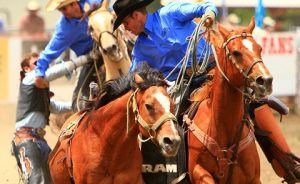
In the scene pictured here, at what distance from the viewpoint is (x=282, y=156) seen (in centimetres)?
621

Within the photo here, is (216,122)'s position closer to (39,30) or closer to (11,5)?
(39,30)

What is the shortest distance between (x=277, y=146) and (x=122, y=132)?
5.07ft

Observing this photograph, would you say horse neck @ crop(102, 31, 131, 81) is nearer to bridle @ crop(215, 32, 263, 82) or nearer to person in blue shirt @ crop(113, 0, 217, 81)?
person in blue shirt @ crop(113, 0, 217, 81)

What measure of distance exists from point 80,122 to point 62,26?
6.87 feet

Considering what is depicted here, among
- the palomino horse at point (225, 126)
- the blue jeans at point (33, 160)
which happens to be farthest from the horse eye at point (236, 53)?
the blue jeans at point (33, 160)

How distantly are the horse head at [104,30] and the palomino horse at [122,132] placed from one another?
5.02 ft

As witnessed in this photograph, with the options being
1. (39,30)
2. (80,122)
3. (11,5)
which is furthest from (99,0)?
(11,5)

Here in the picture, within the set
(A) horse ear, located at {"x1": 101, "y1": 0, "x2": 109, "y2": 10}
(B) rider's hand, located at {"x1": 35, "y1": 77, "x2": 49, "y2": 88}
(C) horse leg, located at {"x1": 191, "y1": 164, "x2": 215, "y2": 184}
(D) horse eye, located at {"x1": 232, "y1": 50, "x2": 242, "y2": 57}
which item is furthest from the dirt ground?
(D) horse eye, located at {"x1": 232, "y1": 50, "x2": 242, "y2": 57}

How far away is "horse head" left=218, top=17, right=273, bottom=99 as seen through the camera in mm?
5070

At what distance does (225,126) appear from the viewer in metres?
5.55

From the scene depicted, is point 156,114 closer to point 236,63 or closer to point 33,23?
point 236,63

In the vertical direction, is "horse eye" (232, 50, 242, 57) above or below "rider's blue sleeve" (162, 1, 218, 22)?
below

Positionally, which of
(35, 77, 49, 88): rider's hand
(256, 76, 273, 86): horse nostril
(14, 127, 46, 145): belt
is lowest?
(14, 127, 46, 145): belt

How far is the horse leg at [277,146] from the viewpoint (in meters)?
6.18
